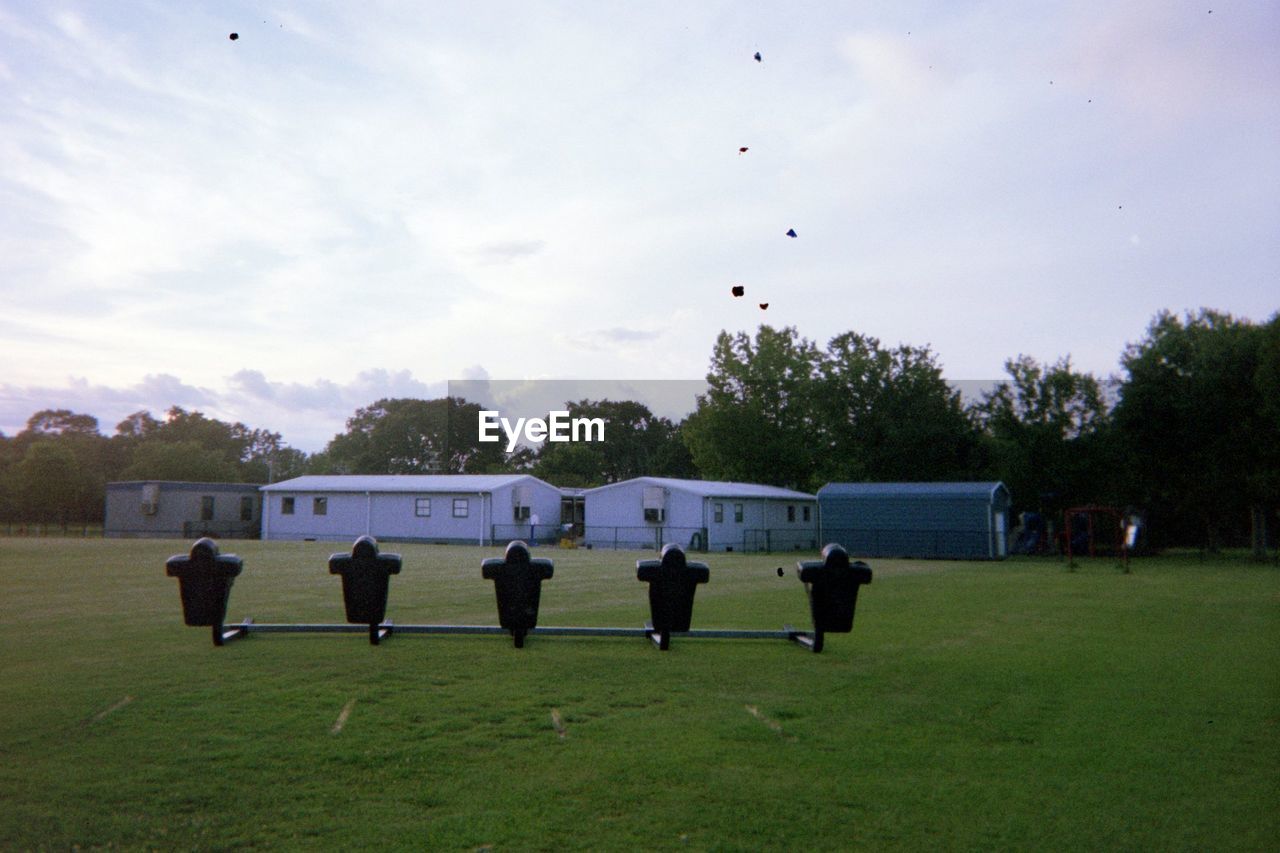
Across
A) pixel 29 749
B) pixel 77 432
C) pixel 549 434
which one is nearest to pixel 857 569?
pixel 29 749

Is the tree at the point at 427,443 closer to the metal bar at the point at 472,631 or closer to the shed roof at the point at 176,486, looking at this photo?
the shed roof at the point at 176,486

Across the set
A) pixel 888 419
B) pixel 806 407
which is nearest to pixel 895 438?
pixel 888 419

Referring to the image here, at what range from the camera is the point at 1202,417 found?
34.5m

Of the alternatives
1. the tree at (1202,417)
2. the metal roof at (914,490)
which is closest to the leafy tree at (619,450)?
the metal roof at (914,490)

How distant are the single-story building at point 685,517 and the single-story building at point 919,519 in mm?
3667

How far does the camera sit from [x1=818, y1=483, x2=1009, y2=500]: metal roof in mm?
36750

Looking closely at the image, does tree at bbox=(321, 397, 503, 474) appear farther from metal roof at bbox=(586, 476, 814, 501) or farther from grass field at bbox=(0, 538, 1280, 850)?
grass field at bbox=(0, 538, 1280, 850)

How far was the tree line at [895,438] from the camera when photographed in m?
34.5

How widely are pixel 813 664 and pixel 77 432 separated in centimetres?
8344

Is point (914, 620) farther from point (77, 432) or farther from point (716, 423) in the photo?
point (77, 432)

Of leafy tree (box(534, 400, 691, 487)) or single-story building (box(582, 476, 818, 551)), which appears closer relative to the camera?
single-story building (box(582, 476, 818, 551))

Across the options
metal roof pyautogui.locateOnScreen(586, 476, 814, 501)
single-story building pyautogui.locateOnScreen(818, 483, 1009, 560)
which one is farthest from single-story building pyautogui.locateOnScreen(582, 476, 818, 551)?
single-story building pyautogui.locateOnScreen(818, 483, 1009, 560)

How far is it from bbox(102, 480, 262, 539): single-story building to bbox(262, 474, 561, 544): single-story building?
3.00 meters

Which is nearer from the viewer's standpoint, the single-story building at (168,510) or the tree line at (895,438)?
the tree line at (895,438)
